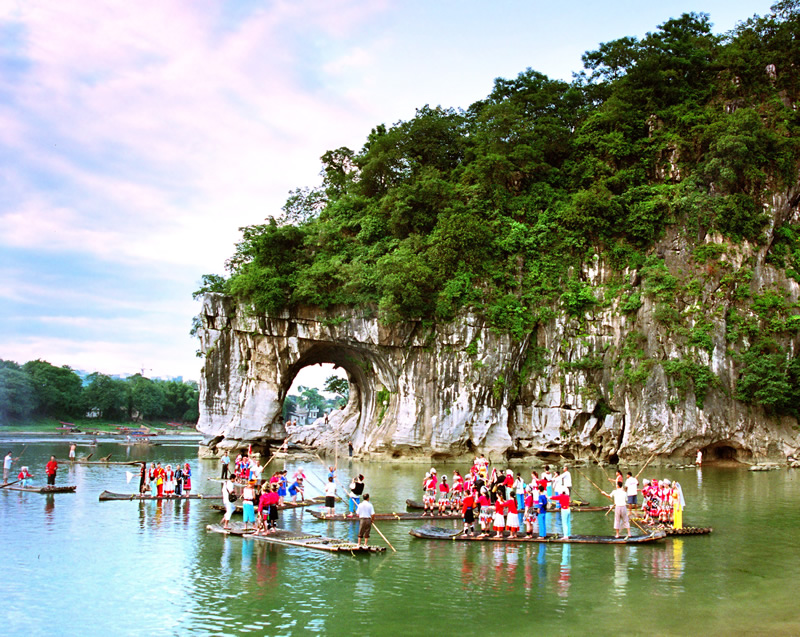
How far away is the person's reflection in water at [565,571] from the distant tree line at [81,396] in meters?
79.7

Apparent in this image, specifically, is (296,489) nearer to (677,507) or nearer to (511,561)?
(511,561)

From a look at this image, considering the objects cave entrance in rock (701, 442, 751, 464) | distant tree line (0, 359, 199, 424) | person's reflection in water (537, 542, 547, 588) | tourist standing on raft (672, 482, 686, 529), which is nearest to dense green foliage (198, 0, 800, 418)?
cave entrance in rock (701, 442, 751, 464)

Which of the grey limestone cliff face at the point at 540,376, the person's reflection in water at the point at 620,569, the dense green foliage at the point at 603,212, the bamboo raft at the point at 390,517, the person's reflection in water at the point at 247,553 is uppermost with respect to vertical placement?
the dense green foliage at the point at 603,212

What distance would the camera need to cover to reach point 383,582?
45.4ft

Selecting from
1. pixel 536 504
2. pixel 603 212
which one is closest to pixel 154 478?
pixel 536 504

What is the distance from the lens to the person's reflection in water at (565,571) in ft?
43.1

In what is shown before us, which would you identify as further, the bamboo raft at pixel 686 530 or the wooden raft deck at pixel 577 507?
the wooden raft deck at pixel 577 507

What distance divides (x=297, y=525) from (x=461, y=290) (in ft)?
86.1

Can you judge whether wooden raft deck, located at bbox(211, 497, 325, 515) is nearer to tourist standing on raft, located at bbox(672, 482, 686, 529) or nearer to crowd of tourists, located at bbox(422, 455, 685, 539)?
crowd of tourists, located at bbox(422, 455, 685, 539)

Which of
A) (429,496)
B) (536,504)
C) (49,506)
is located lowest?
(49,506)

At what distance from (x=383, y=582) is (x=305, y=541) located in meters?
3.90

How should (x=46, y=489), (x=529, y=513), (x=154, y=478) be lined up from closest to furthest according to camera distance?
(x=529, y=513) < (x=46, y=489) < (x=154, y=478)

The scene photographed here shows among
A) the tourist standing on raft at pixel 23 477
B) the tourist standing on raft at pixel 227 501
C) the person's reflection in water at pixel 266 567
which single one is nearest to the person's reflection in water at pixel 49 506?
the tourist standing on raft at pixel 23 477

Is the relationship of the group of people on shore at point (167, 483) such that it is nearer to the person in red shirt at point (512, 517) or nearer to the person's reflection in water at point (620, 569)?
the person in red shirt at point (512, 517)
